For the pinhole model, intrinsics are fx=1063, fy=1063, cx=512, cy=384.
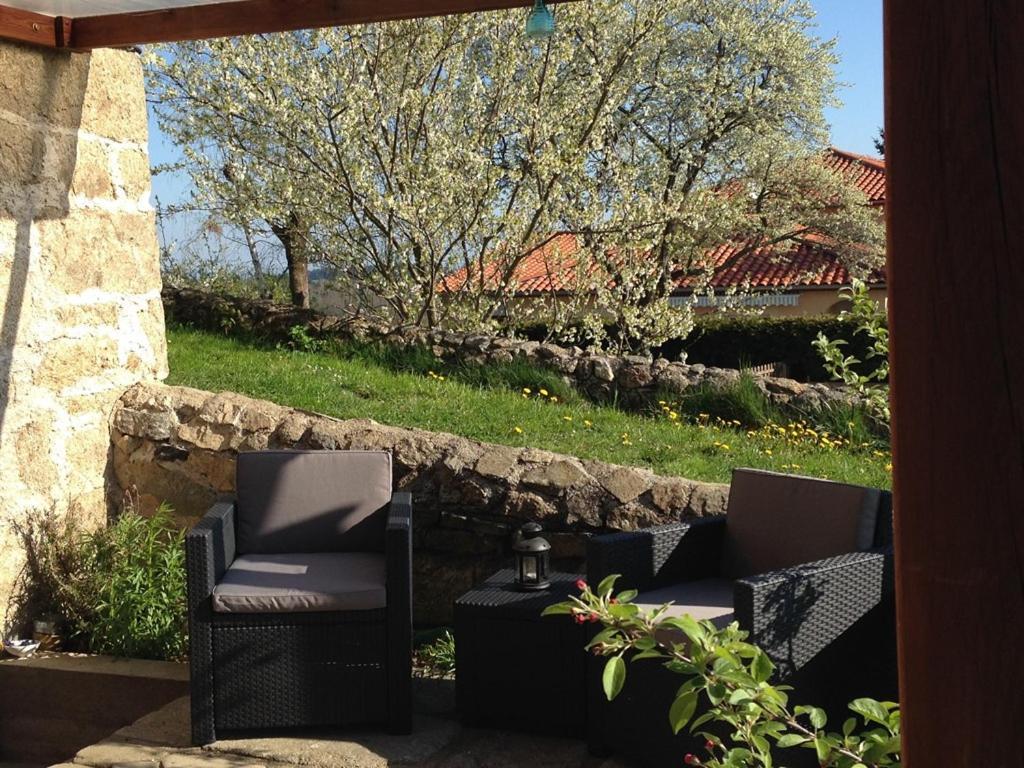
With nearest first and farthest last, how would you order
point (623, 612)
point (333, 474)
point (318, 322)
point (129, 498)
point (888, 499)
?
point (623, 612) < point (888, 499) < point (333, 474) < point (129, 498) < point (318, 322)

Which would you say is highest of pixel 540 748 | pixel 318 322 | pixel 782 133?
pixel 782 133

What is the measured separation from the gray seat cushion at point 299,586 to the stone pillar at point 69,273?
1.19m

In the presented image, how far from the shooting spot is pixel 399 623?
3.67 meters

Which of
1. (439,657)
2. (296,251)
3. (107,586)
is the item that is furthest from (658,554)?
(296,251)

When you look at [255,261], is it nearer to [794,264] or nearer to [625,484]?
[625,484]

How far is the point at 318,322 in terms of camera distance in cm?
834

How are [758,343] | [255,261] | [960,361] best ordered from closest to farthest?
[960,361], [255,261], [758,343]

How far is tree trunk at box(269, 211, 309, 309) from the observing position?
32.4 feet

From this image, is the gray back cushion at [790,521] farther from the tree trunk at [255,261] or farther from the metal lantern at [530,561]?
the tree trunk at [255,261]

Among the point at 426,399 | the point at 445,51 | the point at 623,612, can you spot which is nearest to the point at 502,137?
the point at 445,51

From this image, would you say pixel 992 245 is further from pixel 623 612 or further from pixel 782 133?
pixel 782 133

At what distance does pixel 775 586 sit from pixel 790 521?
67 centimetres

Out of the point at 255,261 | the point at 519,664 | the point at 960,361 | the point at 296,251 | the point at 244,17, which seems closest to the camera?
the point at 960,361

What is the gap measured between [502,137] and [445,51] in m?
1.00
